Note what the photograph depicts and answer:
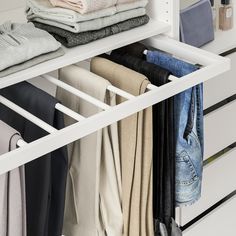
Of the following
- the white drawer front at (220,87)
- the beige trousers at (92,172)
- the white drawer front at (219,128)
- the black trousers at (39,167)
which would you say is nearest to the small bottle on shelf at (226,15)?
the white drawer front at (220,87)

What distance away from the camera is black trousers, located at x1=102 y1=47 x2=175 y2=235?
4.67 ft

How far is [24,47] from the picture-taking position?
129 centimetres

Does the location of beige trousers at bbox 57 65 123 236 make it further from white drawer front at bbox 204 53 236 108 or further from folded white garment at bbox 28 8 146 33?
white drawer front at bbox 204 53 236 108

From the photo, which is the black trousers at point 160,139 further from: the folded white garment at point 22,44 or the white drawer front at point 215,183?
the white drawer front at point 215,183

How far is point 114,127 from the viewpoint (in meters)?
1.40

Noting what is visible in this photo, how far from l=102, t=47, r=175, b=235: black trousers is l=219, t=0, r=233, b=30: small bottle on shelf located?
0.57m

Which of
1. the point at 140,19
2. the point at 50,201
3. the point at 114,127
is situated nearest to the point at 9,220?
the point at 50,201

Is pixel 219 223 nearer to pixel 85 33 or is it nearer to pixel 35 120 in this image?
pixel 85 33

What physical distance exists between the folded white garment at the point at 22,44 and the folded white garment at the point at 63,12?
68mm

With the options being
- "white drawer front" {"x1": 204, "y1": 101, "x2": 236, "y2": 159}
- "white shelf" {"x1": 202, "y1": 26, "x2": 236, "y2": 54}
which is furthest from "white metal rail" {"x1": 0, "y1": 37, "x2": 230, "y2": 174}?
"white drawer front" {"x1": 204, "y1": 101, "x2": 236, "y2": 159}

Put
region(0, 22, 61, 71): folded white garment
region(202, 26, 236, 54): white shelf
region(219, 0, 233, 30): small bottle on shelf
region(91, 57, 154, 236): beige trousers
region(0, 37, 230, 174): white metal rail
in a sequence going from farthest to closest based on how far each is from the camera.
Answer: region(219, 0, 233, 30): small bottle on shelf
region(202, 26, 236, 54): white shelf
region(91, 57, 154, 236): beige trousers
region(0, 22, 61, 71): folded white garment
region(0, 37, 230, 174): white metal rail

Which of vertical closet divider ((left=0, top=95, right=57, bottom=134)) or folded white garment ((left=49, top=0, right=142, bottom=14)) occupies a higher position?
folded white garment ((left=49, top=0, right=142, bottom=14))

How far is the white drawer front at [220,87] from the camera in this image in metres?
1.91

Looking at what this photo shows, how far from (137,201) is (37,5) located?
21.5 inches
